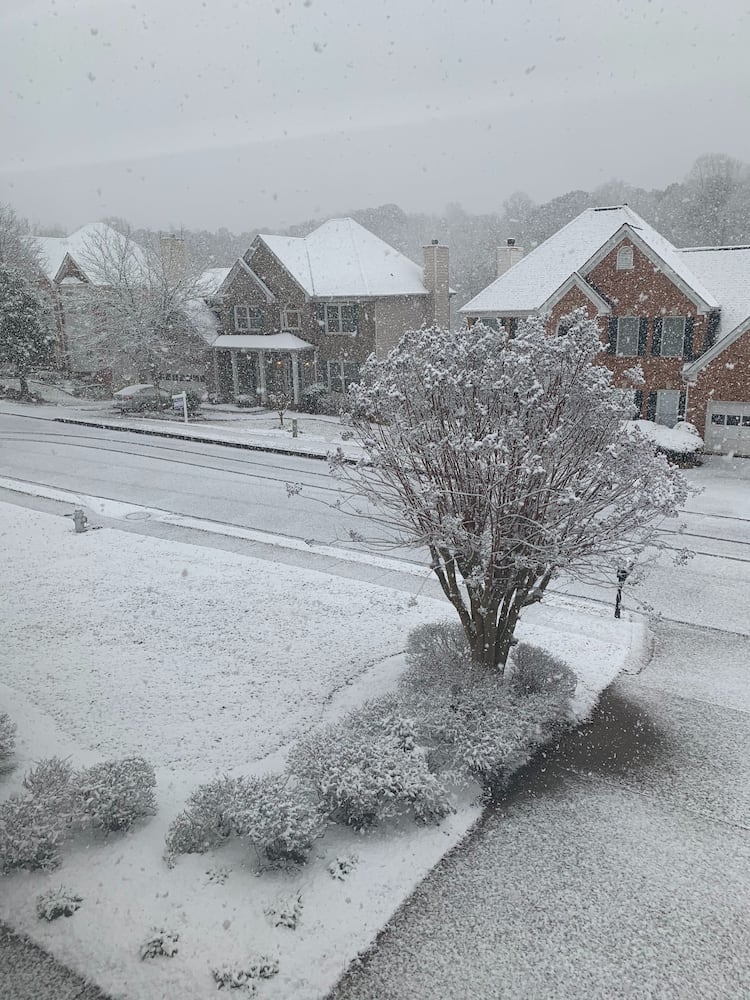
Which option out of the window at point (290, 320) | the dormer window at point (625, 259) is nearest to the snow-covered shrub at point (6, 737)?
the dormer window at point (625, 259)

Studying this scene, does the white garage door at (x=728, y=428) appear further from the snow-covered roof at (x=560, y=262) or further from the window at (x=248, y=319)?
the window at (x=248, y=319)

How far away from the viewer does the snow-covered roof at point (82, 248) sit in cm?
4003

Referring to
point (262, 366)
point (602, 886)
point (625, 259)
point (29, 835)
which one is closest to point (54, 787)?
point (29, 835)

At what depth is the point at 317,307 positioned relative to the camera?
36.7 m

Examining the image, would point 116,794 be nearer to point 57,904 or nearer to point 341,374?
point 57,904

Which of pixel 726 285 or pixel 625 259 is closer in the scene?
pixel 625 259

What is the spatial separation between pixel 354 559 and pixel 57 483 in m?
11.6

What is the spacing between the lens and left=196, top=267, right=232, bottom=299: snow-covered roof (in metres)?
38.6

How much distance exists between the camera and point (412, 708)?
28.3 feet

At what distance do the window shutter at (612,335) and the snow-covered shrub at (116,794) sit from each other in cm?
2497

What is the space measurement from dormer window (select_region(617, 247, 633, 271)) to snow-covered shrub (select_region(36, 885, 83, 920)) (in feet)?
88.4

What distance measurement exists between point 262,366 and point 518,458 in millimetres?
31517

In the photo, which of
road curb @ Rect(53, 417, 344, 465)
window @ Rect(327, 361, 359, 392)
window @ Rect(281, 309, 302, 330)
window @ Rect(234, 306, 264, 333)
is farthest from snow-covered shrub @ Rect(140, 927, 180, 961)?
window @ Rect(234, 306, 264, 333)

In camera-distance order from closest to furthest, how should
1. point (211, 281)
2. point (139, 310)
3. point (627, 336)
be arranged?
point (627, 336) < point (139, 310) < point (211, 281)
